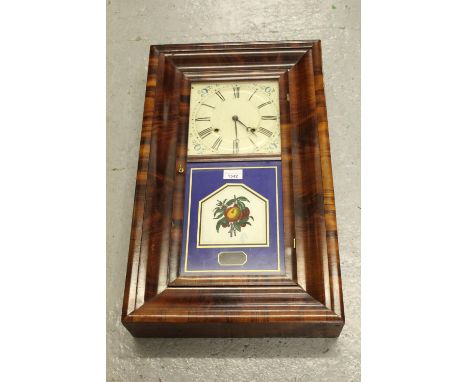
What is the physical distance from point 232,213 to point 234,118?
25 centimetres

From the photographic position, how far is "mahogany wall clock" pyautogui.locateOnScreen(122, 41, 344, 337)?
1094 mm

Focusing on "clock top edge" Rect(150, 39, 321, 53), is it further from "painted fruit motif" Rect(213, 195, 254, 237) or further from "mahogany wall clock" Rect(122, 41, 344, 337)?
"painted fruit motif" Rect(213, 195, 254, 237)

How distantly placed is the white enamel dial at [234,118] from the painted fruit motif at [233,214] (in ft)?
0.41

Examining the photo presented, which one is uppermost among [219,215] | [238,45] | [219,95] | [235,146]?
[238,45]

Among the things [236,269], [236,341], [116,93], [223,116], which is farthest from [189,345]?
[116,93]

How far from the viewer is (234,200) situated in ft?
3.95

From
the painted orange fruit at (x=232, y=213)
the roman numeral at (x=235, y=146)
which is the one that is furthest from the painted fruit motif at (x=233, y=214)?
the roman numeral at (x=235, y=146)

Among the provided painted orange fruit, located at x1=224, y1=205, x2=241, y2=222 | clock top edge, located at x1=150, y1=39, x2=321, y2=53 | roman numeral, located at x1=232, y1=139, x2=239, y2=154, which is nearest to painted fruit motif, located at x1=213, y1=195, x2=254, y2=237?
painted orange fruit, located at x1=224, y1=205, x2=241, y2=222

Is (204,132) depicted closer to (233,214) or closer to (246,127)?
(246,127)

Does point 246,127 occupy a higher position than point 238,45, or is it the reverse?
point 238,45

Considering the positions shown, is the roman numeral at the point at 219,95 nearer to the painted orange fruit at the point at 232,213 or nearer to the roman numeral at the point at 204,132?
the roman numeral at the point at 204,132

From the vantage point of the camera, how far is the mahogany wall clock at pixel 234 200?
1094mm

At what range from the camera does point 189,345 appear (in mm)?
1184

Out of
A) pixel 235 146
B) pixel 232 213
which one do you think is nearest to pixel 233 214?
pixel 232 213
